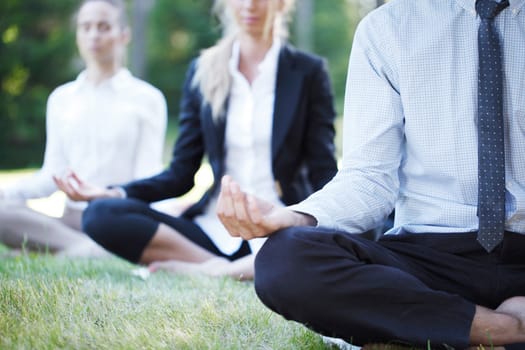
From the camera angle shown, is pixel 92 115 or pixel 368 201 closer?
pixel 368 201

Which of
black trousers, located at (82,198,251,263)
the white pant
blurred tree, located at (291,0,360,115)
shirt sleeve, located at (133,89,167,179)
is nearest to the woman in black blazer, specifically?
black trousers, located at (82,198,251,263)

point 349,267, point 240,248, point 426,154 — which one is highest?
point 426,154

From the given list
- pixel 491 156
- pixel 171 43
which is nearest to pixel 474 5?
pixel 491 156

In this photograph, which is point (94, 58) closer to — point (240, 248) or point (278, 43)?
point (278, 43)

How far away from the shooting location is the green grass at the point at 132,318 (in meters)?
2.40

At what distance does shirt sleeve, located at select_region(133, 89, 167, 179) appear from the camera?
5141mm

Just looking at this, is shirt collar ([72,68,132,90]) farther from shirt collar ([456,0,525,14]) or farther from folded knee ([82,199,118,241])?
shirt collar ([456,0,525,14])

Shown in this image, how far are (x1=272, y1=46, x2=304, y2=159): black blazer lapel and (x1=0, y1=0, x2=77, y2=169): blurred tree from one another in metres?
14.6

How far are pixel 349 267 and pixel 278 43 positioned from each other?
2454mm

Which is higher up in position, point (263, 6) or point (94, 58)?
point (263, 6)

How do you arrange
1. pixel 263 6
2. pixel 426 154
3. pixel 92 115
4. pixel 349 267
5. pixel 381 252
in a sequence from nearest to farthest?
pixel 349 267
pixel 381 252
pixel 426 154
pixel 263 6
pixel 92 115

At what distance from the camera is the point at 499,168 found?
2490 mm

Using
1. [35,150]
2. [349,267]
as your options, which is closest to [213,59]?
[349,267]

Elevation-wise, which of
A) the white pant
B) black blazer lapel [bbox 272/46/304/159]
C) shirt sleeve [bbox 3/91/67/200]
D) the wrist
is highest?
the wrist
